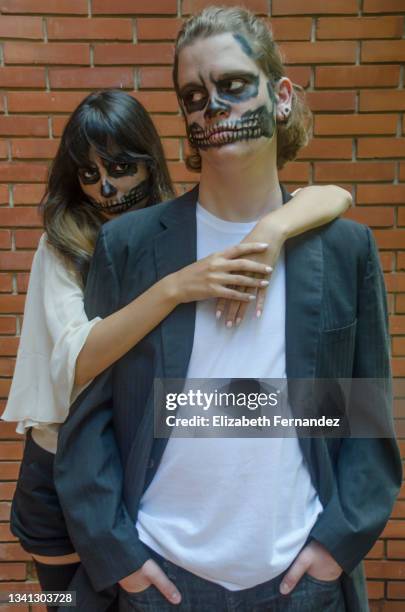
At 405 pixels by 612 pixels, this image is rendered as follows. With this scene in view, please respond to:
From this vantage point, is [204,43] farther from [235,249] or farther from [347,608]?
[347,608]

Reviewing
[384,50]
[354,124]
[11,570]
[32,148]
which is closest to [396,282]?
[354,124]

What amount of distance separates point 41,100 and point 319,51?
3.81 ft

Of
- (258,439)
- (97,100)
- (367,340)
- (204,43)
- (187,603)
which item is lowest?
(187,603)

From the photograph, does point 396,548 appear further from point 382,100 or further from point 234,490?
point 382,100

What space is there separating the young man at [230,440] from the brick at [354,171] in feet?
4.10

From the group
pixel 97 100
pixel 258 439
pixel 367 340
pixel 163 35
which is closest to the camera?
pixel 258 439

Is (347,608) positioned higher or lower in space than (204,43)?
lower

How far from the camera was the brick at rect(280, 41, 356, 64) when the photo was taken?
264 centimetres

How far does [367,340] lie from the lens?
1478 mm

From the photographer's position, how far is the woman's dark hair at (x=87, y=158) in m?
1.82

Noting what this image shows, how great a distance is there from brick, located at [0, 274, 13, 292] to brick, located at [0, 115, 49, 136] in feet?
1.95

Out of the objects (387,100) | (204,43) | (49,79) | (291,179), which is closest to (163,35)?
(49,79)

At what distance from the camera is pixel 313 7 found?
2621 millimetres

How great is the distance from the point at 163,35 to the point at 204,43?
4.40 feet
